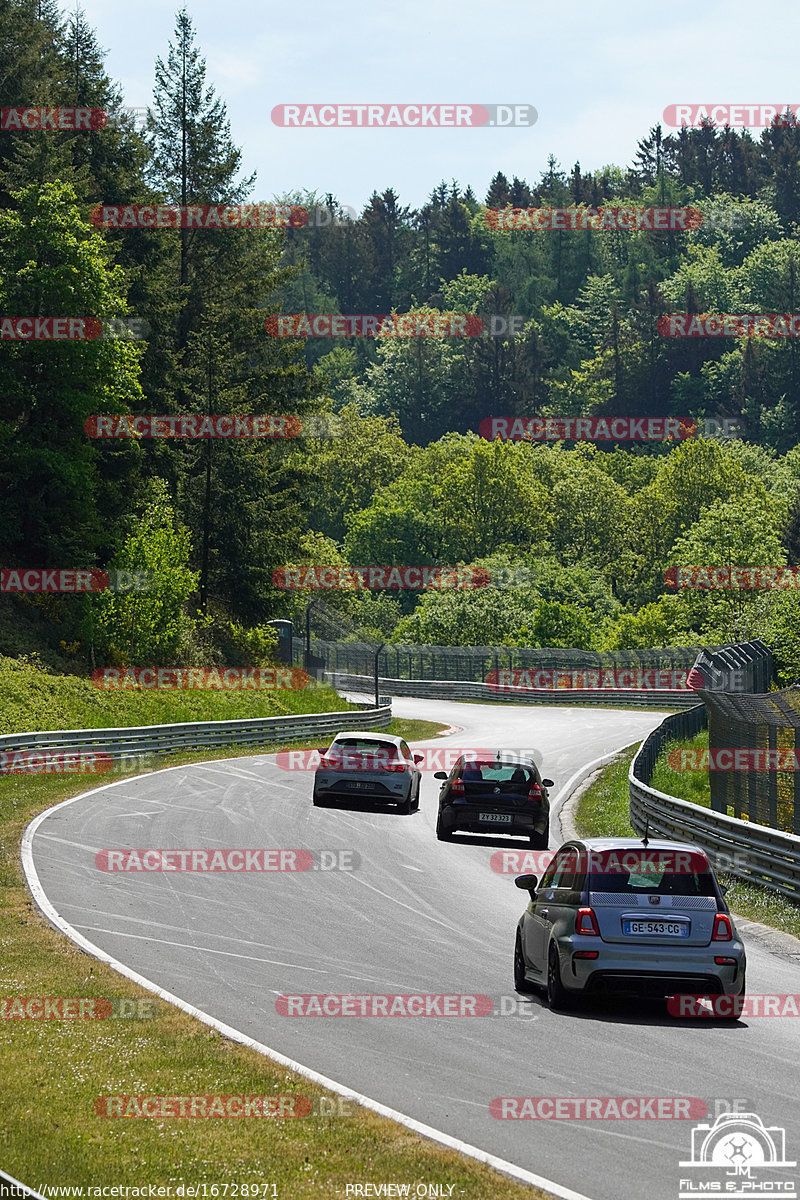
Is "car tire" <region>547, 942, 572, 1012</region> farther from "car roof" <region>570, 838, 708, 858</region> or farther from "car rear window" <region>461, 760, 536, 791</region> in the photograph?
"car rear window" <region>461, 760, 536, 791</region>

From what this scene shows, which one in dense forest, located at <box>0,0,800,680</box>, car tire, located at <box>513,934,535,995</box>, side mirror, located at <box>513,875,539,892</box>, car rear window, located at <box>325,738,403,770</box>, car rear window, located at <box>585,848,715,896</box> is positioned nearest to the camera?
car rear window, located at <box>585,848,715,896</box>

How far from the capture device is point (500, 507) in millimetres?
130125

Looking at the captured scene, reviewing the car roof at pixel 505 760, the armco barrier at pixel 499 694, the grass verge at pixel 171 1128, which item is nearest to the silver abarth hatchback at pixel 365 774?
the car roof at pixel 505 760

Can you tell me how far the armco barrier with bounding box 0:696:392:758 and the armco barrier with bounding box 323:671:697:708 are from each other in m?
18.3

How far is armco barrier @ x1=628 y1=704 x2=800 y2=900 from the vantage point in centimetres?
1859

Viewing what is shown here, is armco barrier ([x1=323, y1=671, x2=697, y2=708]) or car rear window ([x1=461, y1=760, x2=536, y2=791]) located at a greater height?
car rear window ([x1=461, y1=760, x2=536, y2=791])

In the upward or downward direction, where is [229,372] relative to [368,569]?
upward

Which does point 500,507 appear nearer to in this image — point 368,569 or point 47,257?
point 368,569

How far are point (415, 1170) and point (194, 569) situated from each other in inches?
2373

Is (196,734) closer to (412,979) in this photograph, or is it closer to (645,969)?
(412,979)

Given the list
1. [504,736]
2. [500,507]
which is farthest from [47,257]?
[500,507]

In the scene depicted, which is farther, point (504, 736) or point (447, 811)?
point (504, 736)

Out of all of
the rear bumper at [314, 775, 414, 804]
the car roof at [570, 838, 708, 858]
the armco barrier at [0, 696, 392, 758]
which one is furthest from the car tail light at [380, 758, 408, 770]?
the car roof at [570, 838, 708, 858]

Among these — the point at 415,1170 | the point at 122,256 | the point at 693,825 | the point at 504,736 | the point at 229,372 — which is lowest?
the point at 504,736
